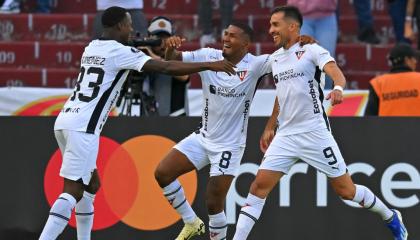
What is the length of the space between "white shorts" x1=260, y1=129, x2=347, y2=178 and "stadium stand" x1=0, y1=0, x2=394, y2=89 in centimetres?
500

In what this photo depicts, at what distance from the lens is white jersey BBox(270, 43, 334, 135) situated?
10.3 m

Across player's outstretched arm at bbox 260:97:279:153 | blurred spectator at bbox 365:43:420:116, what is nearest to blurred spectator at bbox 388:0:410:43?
blurred spectator at bbox 365:43:420:116

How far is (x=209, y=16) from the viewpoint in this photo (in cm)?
1540

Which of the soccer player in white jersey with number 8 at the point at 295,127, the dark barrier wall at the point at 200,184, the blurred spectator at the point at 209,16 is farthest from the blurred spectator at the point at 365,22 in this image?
the soccer player in white jersey with number 8 at the point at 295,127

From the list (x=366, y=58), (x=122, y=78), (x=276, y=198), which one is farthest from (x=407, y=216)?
(x=366, y=58)

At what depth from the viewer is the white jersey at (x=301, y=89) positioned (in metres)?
10.3

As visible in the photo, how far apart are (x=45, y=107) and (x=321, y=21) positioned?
11.4 feet

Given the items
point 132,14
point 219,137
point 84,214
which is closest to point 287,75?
point 219,137

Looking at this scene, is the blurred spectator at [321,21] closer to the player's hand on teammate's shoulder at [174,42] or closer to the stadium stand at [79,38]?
the stadium stand at [79,38]

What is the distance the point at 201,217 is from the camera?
11.7 meters

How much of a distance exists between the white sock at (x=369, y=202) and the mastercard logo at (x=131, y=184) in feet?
6.29

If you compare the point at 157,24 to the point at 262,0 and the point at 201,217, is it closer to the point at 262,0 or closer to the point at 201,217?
the point at 201,217

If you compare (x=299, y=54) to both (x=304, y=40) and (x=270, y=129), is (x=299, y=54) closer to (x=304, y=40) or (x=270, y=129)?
(x=304, y=40)

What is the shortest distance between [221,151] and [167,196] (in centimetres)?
66
